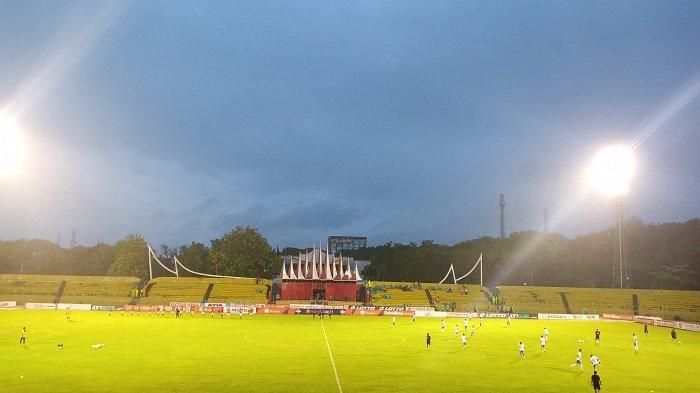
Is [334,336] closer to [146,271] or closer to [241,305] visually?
[241,305]

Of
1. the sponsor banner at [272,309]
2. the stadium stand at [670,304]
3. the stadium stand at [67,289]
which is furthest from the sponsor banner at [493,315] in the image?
the stadium stand at [67,289]

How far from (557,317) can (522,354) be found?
4696 centimetres

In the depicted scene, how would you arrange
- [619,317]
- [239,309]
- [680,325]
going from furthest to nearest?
[619,317] < [239,309] < [680,325]

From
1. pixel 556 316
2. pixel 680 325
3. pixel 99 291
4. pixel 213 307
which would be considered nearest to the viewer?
pixel 680 325

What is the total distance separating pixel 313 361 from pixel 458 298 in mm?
65368

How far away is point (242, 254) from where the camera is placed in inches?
4616

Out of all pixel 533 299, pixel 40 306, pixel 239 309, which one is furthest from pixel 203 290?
pixel 533 299

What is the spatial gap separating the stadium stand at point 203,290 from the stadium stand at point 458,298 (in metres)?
30.1

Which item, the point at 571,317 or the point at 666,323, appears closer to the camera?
the point at 666,323

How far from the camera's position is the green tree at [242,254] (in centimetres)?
11625

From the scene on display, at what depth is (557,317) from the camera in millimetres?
77812

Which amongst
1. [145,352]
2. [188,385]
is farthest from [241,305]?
[188,385]

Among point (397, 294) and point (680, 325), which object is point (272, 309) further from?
point (680, 325)

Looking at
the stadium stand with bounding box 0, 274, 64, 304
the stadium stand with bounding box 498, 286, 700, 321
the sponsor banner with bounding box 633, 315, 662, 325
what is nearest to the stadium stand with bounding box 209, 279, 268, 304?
the stadium stand with bounding box 0, 274, 64, 304
